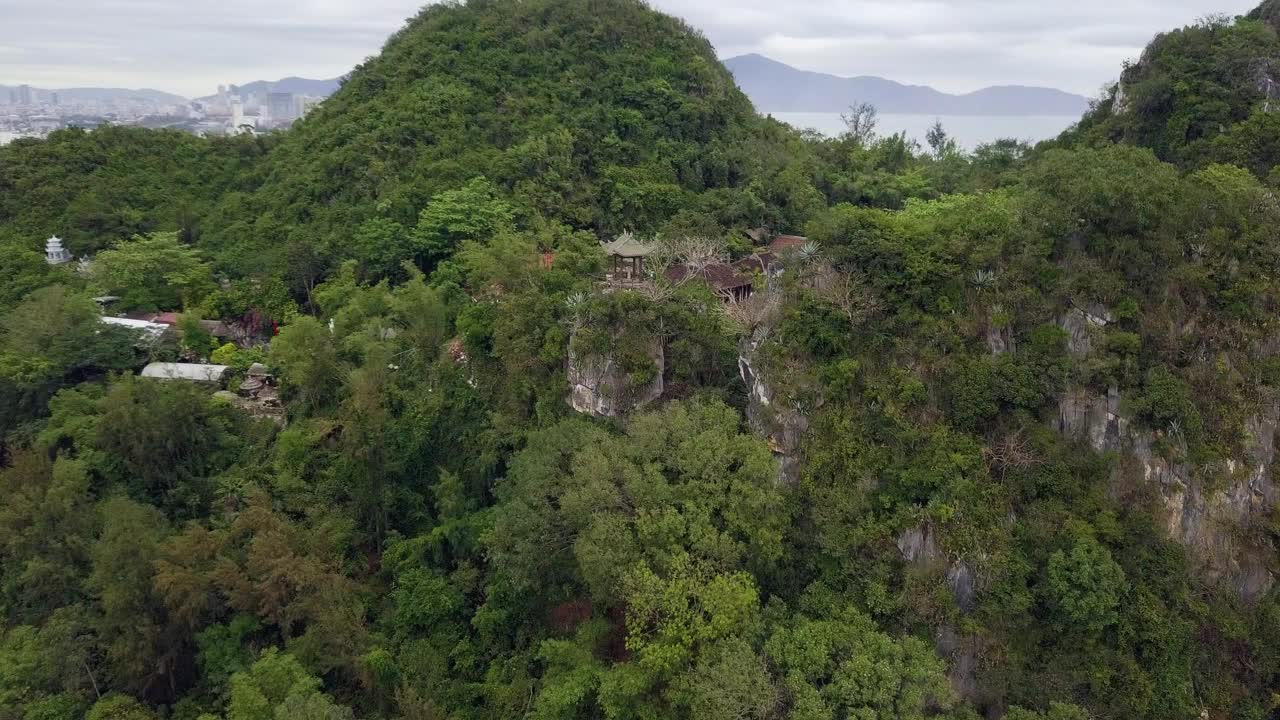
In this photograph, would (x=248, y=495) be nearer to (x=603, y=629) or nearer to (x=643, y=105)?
(x=603, y=629)

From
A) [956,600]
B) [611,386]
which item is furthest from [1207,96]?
[611,386]

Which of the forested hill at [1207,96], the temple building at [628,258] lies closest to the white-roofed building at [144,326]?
the temple building at [628,258]

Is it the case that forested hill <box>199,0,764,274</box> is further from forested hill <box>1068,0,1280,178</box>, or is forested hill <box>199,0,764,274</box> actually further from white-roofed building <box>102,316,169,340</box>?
forested hill <box>1068,0,1280,178</box>

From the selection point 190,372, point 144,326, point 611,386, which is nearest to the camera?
point 611,386

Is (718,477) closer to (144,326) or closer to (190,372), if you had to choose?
(190,372)

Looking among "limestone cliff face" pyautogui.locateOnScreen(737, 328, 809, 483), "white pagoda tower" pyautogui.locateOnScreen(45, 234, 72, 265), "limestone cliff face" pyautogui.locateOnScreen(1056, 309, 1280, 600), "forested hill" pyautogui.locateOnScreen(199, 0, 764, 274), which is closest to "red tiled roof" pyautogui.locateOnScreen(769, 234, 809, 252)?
"forested hill" pyautogui.locateOnScreen(199, 0, 764, 274)

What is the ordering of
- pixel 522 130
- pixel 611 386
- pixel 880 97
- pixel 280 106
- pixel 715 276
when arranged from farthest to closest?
pixel 880 97
pixel 280 106
pixel 522 130
pixel 715 276
pixel 611 386

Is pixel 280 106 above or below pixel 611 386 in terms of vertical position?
above
